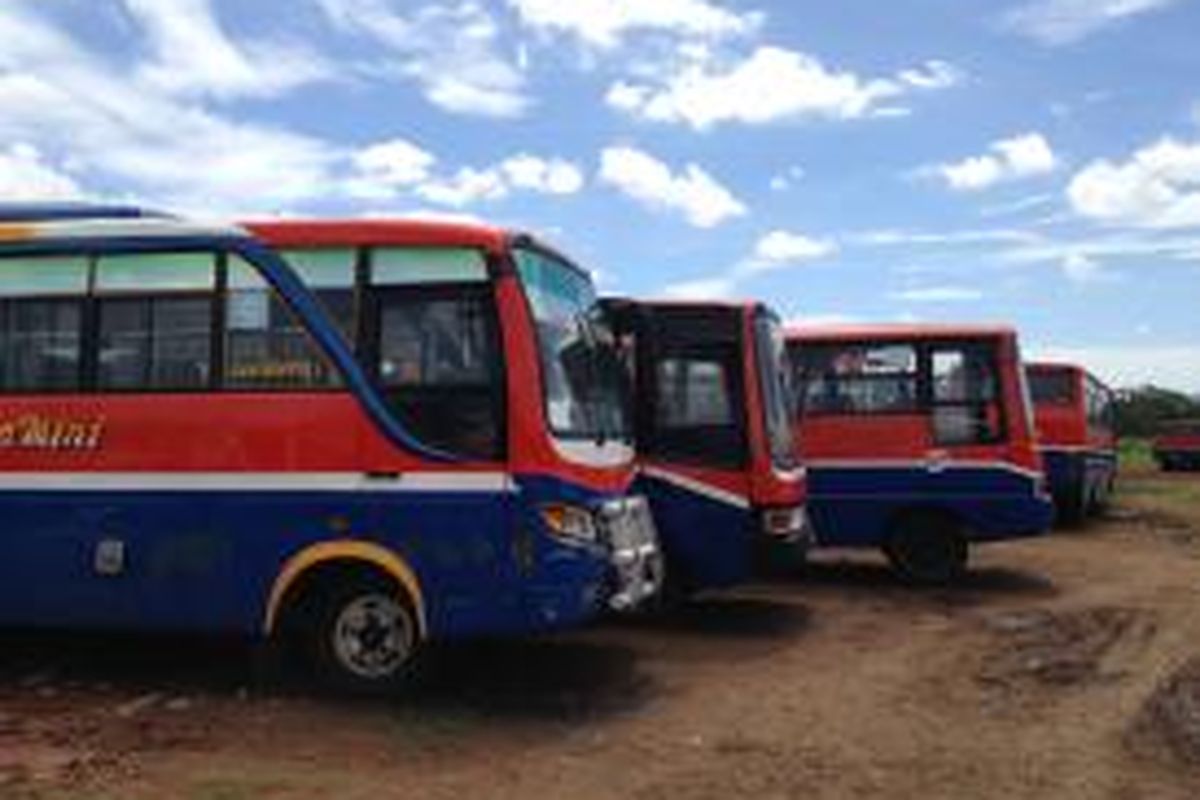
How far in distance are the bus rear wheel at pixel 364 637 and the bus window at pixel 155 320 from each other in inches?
65.8

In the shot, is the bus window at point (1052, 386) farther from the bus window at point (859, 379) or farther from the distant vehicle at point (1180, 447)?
the distant vehicle at point (1180, 447)

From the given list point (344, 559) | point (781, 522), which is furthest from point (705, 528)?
point (344, 559)

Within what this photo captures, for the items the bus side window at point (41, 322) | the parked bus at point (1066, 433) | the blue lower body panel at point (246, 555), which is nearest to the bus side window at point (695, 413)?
the blue lower body panel at point (246, 555)

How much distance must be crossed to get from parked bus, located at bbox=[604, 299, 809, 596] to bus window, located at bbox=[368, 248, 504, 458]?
3.68 m

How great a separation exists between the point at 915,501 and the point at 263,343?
954 centimetres

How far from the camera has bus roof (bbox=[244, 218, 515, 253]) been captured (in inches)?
479

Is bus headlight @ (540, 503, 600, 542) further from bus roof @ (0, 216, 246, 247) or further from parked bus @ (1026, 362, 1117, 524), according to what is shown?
parked bus @ (1026, 362, 1117, 524)

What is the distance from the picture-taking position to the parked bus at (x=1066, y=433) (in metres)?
28.2

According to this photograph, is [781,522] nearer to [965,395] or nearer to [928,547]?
[928,547]

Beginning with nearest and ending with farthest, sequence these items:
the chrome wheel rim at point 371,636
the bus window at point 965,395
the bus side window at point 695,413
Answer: the chrome wheel rim at point 371,636
the bus side window at point 695,413
the bus window at point 965,395

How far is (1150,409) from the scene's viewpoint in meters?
75.8

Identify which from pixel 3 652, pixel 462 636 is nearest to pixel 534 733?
pixel 462 636

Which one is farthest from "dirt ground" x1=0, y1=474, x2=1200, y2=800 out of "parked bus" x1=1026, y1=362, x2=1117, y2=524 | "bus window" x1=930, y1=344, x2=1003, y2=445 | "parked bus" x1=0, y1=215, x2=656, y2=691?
"parked bus" x1=1026, y1=362, x2=1117, y2=524

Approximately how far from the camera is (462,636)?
39.3 ft
